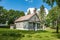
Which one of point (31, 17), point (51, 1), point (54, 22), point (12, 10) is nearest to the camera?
point (51, 1)

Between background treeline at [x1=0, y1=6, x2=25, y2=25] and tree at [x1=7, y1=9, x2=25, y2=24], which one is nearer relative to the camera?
background treeline at [x1=0, y1=6, x2=25, y2=25]

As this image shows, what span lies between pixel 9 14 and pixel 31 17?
36360 millimetres

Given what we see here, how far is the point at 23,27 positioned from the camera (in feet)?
158

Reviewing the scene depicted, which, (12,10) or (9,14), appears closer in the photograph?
(9,14)

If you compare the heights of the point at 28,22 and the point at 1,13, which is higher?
the point at 1,13

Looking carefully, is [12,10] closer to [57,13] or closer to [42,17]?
[42,17]

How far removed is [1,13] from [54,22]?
154ft

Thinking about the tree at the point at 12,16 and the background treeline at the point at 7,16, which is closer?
the background treeline at the point at 7,16

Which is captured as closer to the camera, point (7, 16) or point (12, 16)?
point (7, 16)

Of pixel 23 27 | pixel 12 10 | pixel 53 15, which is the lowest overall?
pixel 23 27

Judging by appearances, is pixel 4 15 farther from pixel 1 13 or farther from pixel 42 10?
pixel 42 10

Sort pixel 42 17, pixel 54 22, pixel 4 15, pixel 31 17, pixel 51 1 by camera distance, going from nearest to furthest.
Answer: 1. pixel 51 1
2. pixel 54 22
3. pixel 31 17
4. pixel 42 17
5. pixel 4 15

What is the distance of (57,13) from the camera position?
92.6 ft

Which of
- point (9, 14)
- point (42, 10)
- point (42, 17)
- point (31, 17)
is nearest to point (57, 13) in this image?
point (31, 17)
